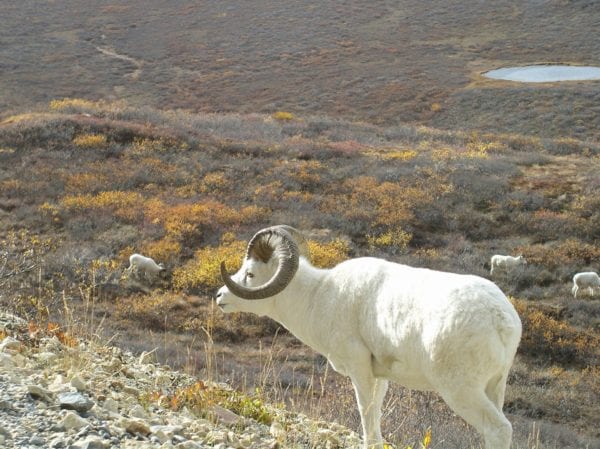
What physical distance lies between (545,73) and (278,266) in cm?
4636

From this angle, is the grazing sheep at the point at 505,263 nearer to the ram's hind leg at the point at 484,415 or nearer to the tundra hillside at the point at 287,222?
the tundra hillside at the point at 287,222

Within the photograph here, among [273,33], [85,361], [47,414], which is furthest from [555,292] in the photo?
[273,33]

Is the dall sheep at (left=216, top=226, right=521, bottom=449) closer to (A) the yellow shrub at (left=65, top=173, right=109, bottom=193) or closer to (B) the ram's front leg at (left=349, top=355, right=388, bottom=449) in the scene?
(B) the ram's front leg at (left=349, top=355, right=388, bottom=449)

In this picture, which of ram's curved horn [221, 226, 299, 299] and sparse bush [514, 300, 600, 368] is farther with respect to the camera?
sparse bush [514, 300, 600, 368]

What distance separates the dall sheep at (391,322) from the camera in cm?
505

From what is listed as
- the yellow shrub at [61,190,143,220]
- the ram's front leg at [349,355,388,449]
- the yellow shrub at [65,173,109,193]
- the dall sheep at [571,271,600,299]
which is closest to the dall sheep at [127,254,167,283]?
the yellow shrub at [61,190,143,220]

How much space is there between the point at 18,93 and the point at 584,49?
41.8m

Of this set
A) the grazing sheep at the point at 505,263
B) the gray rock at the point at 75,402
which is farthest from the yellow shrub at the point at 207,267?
the gray rock at the point at 75,402

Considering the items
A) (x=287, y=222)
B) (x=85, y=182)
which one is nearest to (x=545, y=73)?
(x=287, y=222)

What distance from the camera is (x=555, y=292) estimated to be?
15.7 meters

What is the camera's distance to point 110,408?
457cm

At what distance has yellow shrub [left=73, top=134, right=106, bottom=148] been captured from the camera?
24.7m

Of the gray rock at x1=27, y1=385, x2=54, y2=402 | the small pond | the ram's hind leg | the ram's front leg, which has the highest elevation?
the gray rock at x1=27, y1=385, x2=54, y2=402

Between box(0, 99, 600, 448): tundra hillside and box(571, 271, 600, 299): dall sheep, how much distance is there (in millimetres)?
288
